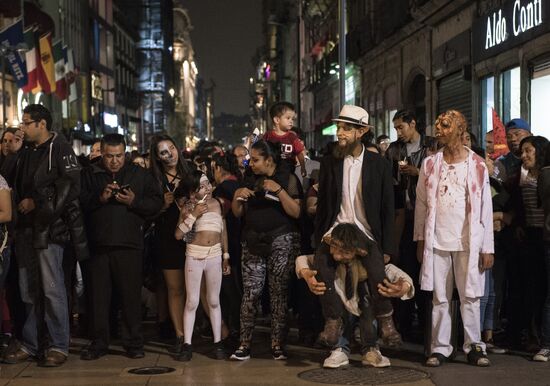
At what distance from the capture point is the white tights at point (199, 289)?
953 cm

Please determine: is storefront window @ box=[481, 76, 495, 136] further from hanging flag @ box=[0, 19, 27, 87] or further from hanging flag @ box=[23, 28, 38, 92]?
hanging flag @ box=[23, 28, 38, 92]

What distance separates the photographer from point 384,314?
28.1ft

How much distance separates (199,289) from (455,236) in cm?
246

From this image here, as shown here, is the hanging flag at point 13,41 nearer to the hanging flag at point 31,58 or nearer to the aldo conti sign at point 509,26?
the hanging flag at point 31,58

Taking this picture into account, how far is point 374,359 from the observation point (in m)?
8.72

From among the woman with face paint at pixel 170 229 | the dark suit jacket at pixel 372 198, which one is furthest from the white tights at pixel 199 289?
the dark suit jacket at pixel 372 198

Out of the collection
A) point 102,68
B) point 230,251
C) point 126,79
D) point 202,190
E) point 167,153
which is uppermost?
point 126,79

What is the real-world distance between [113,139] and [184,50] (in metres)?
192

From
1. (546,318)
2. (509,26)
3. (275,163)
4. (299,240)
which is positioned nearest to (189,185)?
(275,163)

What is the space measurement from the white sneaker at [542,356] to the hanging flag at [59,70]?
39.2 m

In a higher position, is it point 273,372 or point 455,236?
point 455,236

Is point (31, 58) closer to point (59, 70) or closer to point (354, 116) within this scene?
point (59, 70)

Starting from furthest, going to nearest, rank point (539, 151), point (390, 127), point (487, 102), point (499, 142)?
point (390, 127)
point (487, 102)
point (499, 142)
point (539, 151)

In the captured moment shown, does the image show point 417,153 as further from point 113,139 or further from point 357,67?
point 357,67
